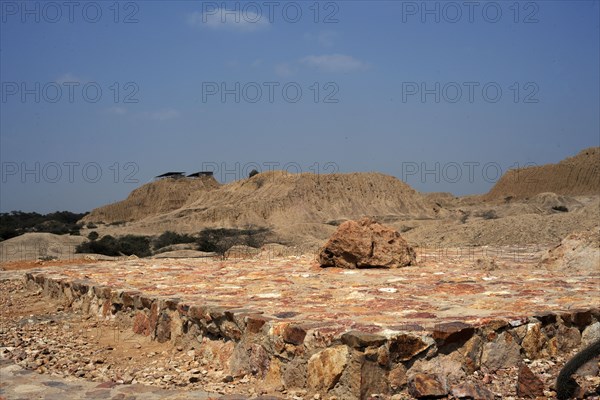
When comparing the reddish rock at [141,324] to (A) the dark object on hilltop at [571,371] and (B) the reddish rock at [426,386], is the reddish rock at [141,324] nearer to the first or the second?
(B) the reddish rock at [426,386]

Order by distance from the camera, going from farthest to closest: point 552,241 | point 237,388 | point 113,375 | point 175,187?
1. point 175,187
2. point 552,241
3. point 113,375
4. point 237,388

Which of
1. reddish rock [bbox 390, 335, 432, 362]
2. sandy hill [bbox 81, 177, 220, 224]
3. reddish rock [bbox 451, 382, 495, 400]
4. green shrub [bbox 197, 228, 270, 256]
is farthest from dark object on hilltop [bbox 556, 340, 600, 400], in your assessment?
sandy hill [bbox 81, 177, 220, 224]

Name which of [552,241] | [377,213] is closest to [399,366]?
[552,241]

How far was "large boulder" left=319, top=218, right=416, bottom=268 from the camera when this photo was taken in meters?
8.51

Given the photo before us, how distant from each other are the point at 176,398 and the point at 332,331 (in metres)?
1.08

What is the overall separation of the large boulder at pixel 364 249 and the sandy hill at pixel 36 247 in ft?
40.6

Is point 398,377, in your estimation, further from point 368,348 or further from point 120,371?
point 120,371

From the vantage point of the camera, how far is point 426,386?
360 centimetres

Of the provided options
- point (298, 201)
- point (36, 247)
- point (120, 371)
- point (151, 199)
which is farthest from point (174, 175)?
point (120, 371)

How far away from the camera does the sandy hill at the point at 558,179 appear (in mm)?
51812

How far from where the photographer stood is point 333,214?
134 ft

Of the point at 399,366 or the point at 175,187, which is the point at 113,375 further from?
the point at 175,187

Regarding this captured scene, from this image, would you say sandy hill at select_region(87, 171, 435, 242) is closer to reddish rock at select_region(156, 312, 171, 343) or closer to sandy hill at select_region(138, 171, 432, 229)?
sandy hill at select_region(138, 171, 432, 229)

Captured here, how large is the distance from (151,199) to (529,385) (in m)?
55.4
